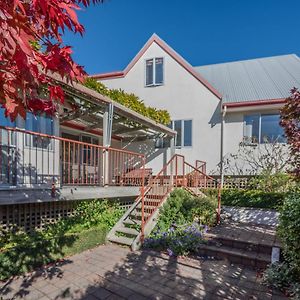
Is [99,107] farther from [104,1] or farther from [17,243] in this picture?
[104,1]

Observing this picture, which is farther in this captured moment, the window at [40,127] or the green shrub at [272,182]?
the green shrub at [272,182]

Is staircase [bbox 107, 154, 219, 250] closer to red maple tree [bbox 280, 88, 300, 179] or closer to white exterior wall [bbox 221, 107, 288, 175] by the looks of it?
red maple tree [bbox 280, 88, 300, 179]

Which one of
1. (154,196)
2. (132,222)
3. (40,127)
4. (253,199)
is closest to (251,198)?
(253,199)

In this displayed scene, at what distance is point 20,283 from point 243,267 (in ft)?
14.4

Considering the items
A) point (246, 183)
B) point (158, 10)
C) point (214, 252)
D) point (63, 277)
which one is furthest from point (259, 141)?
point (63, 277)

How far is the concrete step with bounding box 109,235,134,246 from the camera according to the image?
243 inches

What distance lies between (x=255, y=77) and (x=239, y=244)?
401 inches

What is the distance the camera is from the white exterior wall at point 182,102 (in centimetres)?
1144

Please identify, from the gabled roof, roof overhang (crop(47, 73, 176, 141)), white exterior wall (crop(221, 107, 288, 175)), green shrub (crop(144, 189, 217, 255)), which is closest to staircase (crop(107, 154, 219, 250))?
green shrub (crop(144, 189, 217, 255))

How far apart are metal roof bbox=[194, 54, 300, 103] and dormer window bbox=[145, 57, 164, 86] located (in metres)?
2.90

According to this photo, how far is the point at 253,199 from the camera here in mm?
8664

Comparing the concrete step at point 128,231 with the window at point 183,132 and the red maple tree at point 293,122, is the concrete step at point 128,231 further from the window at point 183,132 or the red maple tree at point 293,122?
the window at point 183,132

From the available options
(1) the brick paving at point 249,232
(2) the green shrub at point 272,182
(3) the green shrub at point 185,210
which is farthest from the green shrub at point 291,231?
(2) the green shrub at point 272,182

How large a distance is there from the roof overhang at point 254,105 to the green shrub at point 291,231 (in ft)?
22.0
